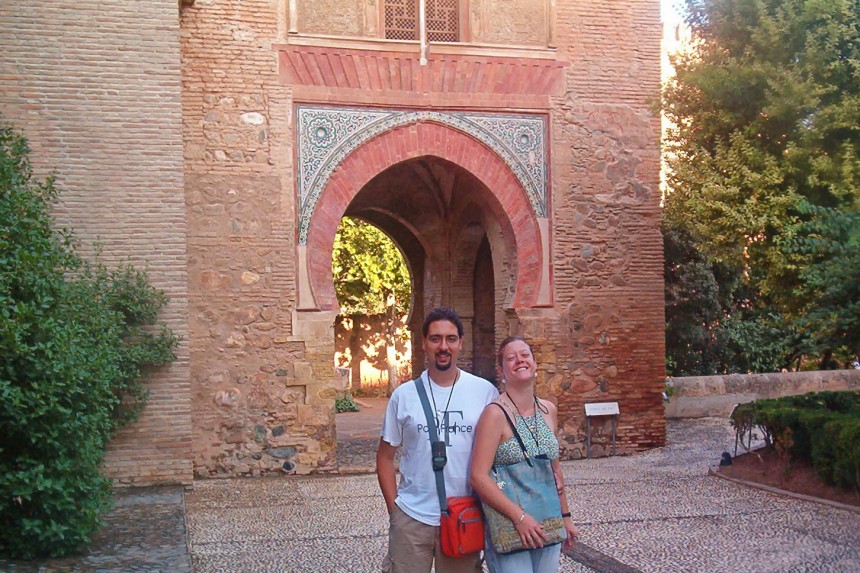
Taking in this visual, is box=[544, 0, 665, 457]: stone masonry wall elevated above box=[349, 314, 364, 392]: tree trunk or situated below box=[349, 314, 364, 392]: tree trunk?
above

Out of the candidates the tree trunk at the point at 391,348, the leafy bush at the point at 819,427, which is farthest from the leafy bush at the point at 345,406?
the leafy bush at the point at 819,427

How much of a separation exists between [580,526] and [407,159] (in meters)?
4.83

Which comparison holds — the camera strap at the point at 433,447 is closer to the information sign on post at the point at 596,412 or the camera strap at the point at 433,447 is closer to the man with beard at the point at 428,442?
the man with beard at the point at 428,442

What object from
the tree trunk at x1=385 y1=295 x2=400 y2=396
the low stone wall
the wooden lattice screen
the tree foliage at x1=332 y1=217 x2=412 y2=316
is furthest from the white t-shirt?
the tree foliage at x1=332 y1=217 x2=412 y2=316

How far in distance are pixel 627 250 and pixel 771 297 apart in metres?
1.97

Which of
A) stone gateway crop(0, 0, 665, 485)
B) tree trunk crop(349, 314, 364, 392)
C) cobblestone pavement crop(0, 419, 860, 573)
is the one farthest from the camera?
tree trunk crop(349, 314, 364, 392)

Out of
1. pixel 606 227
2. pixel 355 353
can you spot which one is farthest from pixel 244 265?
pixel 355 353

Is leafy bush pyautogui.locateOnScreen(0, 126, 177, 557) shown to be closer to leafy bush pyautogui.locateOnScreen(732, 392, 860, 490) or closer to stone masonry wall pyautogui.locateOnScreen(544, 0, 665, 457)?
leafy bush pyautogui.locateOnScreen(732, 392, 860, 490)

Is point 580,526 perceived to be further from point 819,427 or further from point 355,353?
point 355,353

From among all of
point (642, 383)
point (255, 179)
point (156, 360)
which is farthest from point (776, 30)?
point (156, 360)

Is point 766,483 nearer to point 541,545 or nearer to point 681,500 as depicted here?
point 681,500

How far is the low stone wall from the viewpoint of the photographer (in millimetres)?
15695

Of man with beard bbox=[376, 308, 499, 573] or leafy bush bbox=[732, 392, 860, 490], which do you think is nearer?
man with beard bbox=[376, 308, 499, 573]

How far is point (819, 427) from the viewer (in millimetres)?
8617
